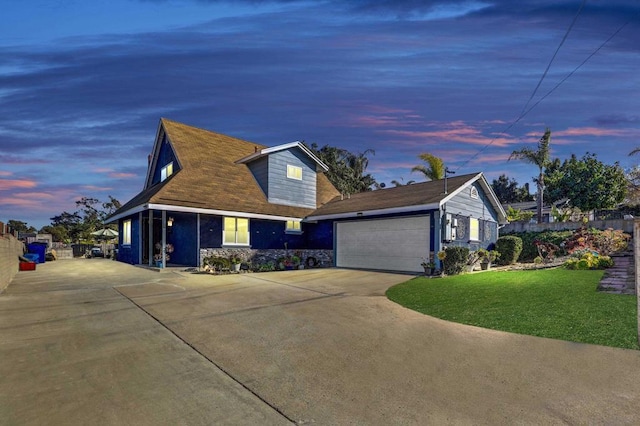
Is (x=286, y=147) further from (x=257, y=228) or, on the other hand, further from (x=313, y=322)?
(x=313, y=322)

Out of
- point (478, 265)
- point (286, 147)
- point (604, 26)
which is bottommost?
point (478, 265)

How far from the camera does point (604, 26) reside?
1065 cm

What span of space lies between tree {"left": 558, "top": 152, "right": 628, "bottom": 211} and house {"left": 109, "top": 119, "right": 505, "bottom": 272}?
1413cm

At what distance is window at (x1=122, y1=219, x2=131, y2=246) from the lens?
21234mm

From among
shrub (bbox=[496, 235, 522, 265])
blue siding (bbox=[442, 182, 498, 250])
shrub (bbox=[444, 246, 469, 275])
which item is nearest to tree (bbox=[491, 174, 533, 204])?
blue siding (bbox=[442, 182, 498, 250])

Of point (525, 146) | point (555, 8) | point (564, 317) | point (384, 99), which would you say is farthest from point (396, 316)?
point (525, 146)

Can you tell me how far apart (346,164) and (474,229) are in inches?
915

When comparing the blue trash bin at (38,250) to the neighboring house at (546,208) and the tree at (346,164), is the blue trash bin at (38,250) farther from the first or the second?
the neighboring house at (546,208)

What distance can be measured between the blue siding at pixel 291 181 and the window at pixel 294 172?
0.19 metres

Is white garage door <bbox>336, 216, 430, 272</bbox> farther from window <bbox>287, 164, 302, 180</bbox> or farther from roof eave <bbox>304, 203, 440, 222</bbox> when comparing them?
window <bbox>287, 164, 302, 180</bbox>

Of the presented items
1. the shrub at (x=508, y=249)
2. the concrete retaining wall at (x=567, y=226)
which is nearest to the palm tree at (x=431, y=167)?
the concrete retaining wall at (x=567, y=226)

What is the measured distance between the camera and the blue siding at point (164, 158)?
66.3ft

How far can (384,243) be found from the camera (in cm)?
1738

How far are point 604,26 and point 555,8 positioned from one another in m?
1.76
